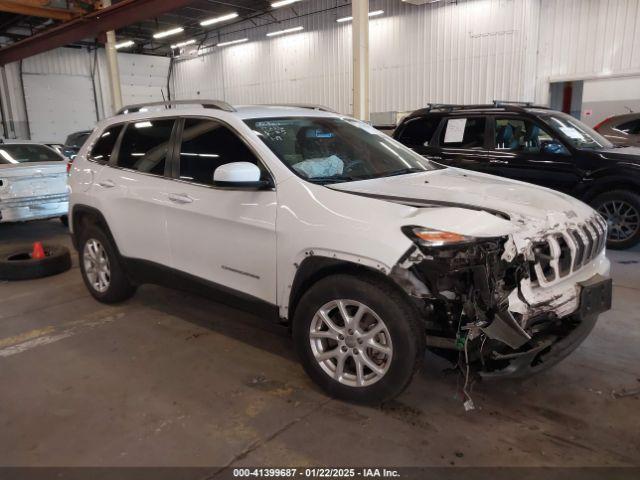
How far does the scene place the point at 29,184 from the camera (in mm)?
7152

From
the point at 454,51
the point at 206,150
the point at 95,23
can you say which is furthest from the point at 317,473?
the point at 454,51

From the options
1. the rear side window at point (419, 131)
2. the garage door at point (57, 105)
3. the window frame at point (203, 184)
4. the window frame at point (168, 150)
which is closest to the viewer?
the window frame at point (203, 184)

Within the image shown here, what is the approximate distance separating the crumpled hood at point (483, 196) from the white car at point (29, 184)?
5907mm

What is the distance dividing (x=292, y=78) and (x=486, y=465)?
761 inches

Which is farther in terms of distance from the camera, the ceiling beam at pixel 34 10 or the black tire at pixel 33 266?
the ceiling beam at pixel 34 10

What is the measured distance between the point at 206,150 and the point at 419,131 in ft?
14.8

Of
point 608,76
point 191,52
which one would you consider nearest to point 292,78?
point 191,52

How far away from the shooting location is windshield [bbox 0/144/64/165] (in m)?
7.41

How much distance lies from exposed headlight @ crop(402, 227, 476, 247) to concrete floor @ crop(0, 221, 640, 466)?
102 cm

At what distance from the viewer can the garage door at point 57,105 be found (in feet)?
67.1

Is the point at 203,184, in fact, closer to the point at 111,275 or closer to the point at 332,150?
the point at 332,150

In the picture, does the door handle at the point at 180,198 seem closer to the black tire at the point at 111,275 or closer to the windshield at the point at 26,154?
the black tire at the point at 111,275

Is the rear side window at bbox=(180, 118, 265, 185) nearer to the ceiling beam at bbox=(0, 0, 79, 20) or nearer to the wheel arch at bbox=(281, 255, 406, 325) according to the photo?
the wheel arch at bbox=(281, 255, 406, 325)

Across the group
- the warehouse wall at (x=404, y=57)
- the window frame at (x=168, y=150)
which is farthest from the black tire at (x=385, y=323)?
→ the warehouse wall at (x=404, y=57)
